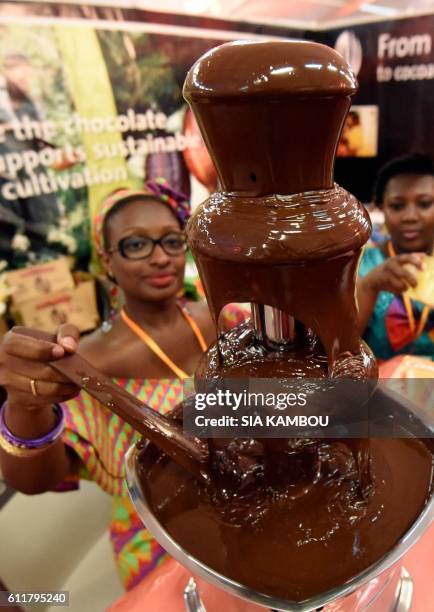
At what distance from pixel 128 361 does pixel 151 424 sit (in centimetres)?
54

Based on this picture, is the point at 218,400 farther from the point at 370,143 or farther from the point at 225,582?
the point at 370,143

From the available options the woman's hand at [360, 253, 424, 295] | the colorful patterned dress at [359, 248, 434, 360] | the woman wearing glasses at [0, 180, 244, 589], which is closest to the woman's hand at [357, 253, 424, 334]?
the woman's hand at [360, 253, 424, 295]

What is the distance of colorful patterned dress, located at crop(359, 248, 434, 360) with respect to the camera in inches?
56.5

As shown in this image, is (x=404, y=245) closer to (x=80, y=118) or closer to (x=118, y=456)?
(x=118, y=456)

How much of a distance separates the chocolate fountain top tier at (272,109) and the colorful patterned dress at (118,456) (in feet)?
2.07

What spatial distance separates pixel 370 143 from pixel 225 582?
2.53 meters

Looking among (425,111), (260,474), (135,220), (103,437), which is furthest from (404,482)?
(425,111)

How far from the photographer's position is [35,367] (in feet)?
1.91

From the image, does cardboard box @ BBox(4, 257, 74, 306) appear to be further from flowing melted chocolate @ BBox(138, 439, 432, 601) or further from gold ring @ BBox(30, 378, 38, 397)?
flowing melted chocolate @ BBox(138, 439, 432, 601)

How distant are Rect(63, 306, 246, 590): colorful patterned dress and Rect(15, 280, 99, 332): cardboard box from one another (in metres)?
0.83

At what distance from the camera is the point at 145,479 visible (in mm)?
537

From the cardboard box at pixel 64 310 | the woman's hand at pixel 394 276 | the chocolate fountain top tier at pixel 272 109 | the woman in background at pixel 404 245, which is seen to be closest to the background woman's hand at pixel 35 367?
the chocolate fountain top tier at pixel 272 109

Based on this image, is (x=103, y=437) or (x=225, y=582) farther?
(x=103, y=437)

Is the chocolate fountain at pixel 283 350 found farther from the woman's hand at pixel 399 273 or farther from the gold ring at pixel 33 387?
the woman's hand at pixel 399 273
